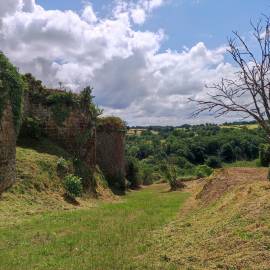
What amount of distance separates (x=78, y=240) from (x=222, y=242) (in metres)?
4.33

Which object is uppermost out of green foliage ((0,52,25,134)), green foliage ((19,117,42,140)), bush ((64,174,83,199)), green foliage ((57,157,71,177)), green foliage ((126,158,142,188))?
→ green foliage ((0,52,25,134))

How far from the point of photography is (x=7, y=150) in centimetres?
2053

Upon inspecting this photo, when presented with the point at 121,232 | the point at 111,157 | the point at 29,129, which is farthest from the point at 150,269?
the point at 111,157

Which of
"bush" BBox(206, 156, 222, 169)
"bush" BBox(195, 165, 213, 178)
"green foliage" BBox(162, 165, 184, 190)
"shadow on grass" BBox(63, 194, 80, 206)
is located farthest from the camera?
"bush" BBox(206, 156, 222, 169)

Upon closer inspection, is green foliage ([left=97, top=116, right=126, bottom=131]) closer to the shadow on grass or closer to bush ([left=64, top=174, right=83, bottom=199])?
bush ([left=64, top=174, right=83, bottom=199])

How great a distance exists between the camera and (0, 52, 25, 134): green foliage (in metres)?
20.1

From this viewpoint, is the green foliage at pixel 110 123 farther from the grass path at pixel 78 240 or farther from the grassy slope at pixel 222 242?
the grassy slope at pixel 222 242

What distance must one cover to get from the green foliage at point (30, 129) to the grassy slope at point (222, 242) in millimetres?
14989

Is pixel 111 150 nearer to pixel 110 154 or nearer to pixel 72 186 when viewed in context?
pixel 110 154

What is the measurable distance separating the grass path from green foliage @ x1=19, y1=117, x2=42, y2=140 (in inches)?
369

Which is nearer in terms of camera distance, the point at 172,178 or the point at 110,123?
the point at 110,123

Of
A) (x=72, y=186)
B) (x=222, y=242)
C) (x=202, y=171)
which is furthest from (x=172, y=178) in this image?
(x=222, y=242)

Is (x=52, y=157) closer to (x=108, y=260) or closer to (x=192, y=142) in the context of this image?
(x=108, y=260)

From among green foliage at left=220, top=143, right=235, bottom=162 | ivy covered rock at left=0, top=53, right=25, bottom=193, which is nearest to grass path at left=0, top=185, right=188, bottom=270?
Result: ivy covered rock at left=0, top=53, right=25, bottom=193
